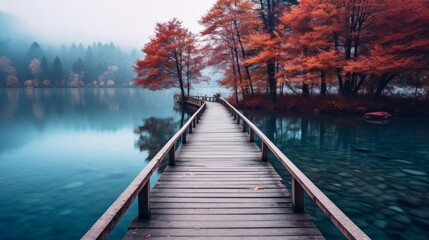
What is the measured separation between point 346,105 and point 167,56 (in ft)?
72.6

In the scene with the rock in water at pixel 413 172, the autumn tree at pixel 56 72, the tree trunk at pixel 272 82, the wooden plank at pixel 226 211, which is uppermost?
the autumn tree at pixel 56 72

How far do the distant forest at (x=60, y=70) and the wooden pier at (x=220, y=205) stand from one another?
116588 millimetres

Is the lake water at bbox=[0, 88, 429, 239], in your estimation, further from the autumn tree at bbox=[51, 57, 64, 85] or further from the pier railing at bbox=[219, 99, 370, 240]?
the autumn tree at bbox=[51, 57, 64, 85]

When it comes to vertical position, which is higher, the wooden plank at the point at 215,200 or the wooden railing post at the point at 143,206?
the wooden railing post at the point at 143,206

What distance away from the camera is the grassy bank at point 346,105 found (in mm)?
23453

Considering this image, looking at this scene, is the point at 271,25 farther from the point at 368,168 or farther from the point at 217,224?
the point at 217,224

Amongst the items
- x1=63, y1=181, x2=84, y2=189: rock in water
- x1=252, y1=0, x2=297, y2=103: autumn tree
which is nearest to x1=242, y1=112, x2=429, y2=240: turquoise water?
x1=63, y1=181, x2=84, y2=189: rock in water

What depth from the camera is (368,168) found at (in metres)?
10.3

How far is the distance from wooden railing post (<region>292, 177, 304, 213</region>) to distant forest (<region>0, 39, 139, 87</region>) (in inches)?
4678

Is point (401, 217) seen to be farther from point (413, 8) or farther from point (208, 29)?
point (208, 29)

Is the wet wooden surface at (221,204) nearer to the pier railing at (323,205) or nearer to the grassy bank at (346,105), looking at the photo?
the pier railing at (323,205)

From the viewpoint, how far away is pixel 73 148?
653 inches

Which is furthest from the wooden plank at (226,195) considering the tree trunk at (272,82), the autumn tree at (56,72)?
the autumn tree at (56,72)

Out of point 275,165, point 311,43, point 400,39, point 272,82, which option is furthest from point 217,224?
point 272,82
